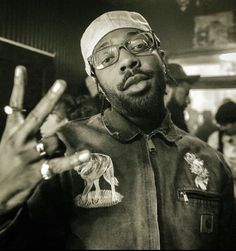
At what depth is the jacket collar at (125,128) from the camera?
0.76 m

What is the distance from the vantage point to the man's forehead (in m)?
0.79

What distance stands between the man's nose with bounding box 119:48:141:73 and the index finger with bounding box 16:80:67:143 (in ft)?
0.80

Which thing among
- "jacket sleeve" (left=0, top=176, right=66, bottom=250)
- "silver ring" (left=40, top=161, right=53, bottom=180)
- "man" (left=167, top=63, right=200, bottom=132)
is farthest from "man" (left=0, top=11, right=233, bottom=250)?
"man" (left=167, top=63, right=200, bottom=132)

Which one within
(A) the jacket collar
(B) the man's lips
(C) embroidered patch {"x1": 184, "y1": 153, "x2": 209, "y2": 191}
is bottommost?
(C) embroidered patch {"x1": 184, "y1": 153, "x2": 209, "y2": 191}

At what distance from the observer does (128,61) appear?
749 millimetres

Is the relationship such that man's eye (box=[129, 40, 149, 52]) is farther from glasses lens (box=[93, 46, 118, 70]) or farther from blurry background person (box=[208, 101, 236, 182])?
blurry background person (box=[208, 101, 236, 182])

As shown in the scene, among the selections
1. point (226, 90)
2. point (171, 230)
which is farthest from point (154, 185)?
point (226, 90)

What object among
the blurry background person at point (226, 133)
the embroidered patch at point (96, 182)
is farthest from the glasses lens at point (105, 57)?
the blurry background person at point (226, 133)

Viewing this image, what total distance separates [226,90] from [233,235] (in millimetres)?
469

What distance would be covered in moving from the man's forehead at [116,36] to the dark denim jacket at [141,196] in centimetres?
18

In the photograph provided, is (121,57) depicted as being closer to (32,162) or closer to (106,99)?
(106,99)

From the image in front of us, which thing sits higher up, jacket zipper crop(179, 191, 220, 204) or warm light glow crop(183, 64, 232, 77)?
warm light glow crop(183, 64, 232, 77)

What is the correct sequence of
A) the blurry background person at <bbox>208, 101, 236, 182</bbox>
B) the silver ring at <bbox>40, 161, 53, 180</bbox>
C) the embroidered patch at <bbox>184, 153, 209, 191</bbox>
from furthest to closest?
1. the blurry background person at <bbox>208, 101, 236, 182</bbox>
2. the embroidered patch at <bbox>184, 153, 209, 191</bbox>
3. the silver ring at <bbox>40, 161, 53, 180</bbox>

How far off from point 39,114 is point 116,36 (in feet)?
1.16
